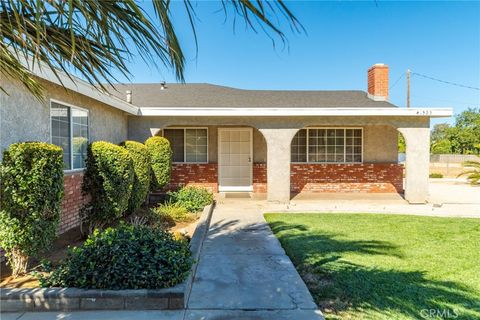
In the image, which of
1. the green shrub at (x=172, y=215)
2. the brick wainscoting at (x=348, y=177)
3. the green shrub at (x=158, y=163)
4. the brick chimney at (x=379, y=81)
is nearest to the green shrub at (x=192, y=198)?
the green shrub at (x=172, y=215)

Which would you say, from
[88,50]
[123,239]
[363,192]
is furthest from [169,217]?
[363,192]

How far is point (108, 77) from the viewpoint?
2.28 m

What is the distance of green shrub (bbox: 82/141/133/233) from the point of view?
6.61m

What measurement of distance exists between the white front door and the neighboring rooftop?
4.40 feet

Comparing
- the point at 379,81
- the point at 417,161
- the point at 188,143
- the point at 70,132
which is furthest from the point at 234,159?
the point at 70,132

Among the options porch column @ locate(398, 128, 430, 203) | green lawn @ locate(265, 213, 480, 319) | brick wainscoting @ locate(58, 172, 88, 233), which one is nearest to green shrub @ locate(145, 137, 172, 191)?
brick wainscoting @ locate(58, 172, 88, 233)

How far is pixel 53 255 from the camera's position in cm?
557

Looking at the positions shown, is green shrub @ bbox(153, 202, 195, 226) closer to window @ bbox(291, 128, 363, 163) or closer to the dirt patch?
the dirt patch

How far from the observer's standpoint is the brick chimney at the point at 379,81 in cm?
1455

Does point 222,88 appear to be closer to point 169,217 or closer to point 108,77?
point 169,217

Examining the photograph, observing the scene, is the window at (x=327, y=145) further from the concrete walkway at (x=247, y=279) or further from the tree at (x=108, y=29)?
the tree at (x=108, y=29)

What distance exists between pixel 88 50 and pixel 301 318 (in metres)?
3.16

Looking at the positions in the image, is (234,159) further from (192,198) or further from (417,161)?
(417,161)

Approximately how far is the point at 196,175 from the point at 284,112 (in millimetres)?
4697
